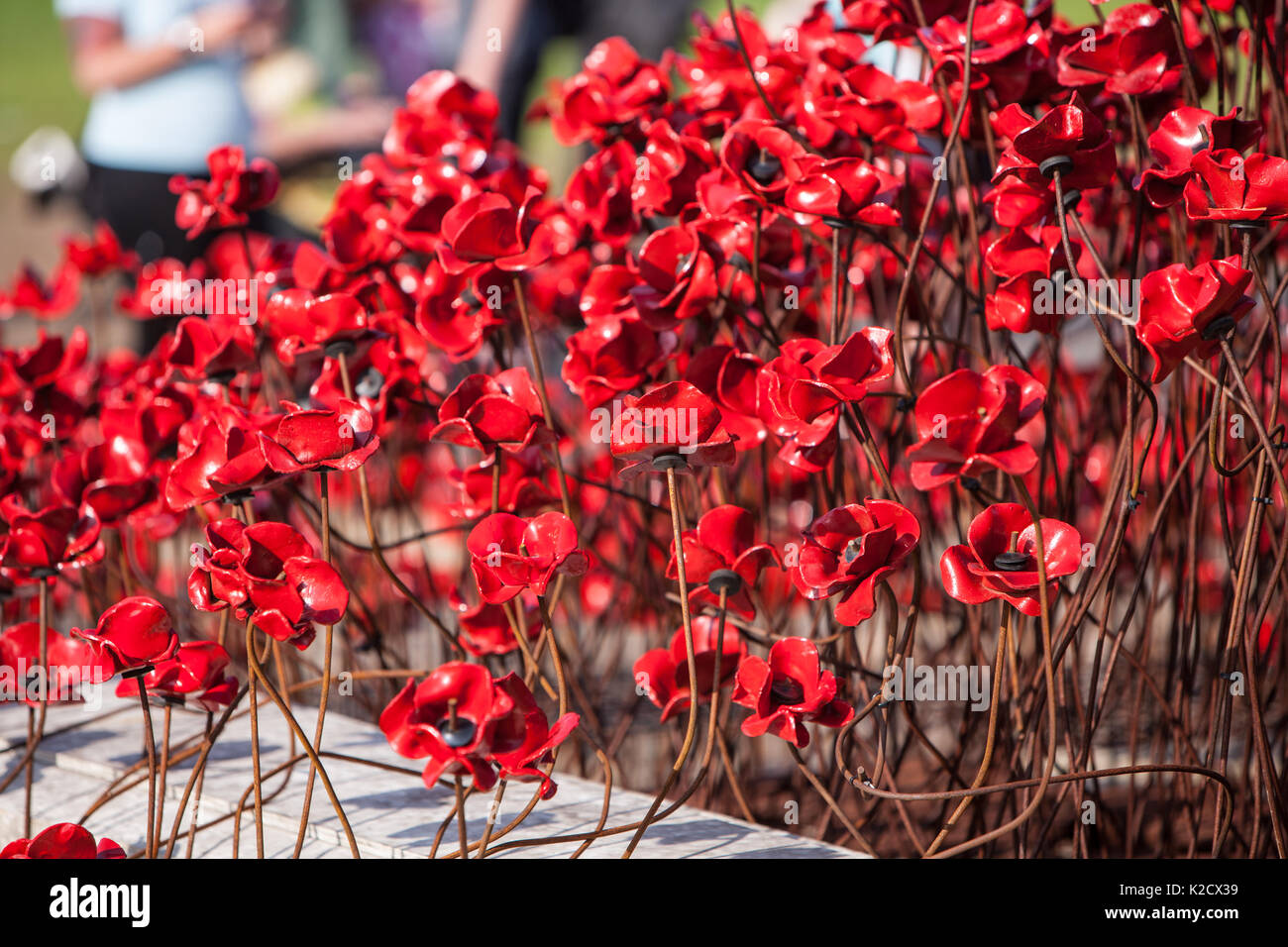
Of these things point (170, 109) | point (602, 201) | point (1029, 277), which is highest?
point (170, 109)

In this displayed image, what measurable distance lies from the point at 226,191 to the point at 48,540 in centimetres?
38

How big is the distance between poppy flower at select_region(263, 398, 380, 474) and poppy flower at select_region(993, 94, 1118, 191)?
424mm

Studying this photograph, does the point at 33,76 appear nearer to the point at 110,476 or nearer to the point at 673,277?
the point at 110,476

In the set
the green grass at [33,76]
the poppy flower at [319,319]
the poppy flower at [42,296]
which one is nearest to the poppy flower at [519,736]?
the poppy flower at [319,319]

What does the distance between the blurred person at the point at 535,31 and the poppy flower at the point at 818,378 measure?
3.38 metres

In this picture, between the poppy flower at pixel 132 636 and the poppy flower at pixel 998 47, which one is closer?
the poppy flower at pixel 132 636

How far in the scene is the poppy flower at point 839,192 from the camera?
0.67m

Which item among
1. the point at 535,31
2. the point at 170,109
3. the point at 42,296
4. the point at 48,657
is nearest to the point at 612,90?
the point at 48,657

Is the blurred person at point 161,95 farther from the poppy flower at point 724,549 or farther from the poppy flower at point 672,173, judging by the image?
the poppy flower at point 724,549

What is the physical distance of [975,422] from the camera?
1.88 ft

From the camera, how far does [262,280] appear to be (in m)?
0.93

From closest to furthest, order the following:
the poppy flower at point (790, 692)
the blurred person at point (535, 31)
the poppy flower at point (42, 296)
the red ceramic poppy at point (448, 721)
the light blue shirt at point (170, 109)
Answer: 1. the red ceramic poppy at point (448, 721)
2. the poppy flower at point (790, 692)
3. the poppy flower at point (42, 296)
4. the blurred person at point (535, 31)
5. the light blue shirt at point (170, 109)

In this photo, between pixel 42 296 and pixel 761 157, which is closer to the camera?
pixel 761 157
